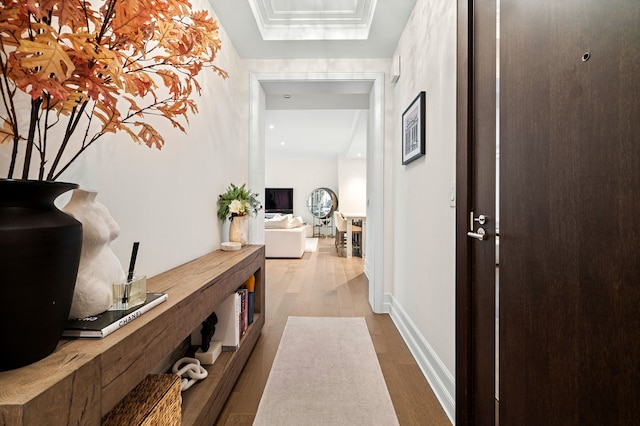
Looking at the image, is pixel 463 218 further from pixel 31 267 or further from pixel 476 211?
pixel 31 267

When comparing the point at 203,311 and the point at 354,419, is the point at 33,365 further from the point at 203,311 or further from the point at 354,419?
the point at 354,419

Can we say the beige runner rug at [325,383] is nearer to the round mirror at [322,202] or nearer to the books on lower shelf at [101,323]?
the books on lower shelf at [101,323]

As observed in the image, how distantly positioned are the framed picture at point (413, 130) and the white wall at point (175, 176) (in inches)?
59.5

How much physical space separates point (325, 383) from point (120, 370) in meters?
1.33

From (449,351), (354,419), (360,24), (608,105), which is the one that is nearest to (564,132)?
(608,105)

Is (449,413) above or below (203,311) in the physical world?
below

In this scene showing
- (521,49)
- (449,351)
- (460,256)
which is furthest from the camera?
(449,351)

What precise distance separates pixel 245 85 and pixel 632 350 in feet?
10.6

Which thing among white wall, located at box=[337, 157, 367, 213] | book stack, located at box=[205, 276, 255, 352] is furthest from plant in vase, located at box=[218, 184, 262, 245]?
white wall, located at box=[337, 157, 367, 213]

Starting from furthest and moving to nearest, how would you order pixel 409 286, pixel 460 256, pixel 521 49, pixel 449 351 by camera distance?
pixel 409 286 → pixel 449 351 → pixel 460 256 → pixel 521 49

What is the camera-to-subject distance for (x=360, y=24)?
266 cm

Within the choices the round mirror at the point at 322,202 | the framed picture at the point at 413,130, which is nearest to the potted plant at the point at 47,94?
the framed picture at the point at 413,130

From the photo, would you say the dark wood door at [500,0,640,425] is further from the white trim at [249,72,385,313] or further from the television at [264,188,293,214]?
the television at [264,188,293,214]

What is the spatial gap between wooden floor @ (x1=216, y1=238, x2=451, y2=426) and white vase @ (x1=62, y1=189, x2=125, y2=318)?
1.01 meters
